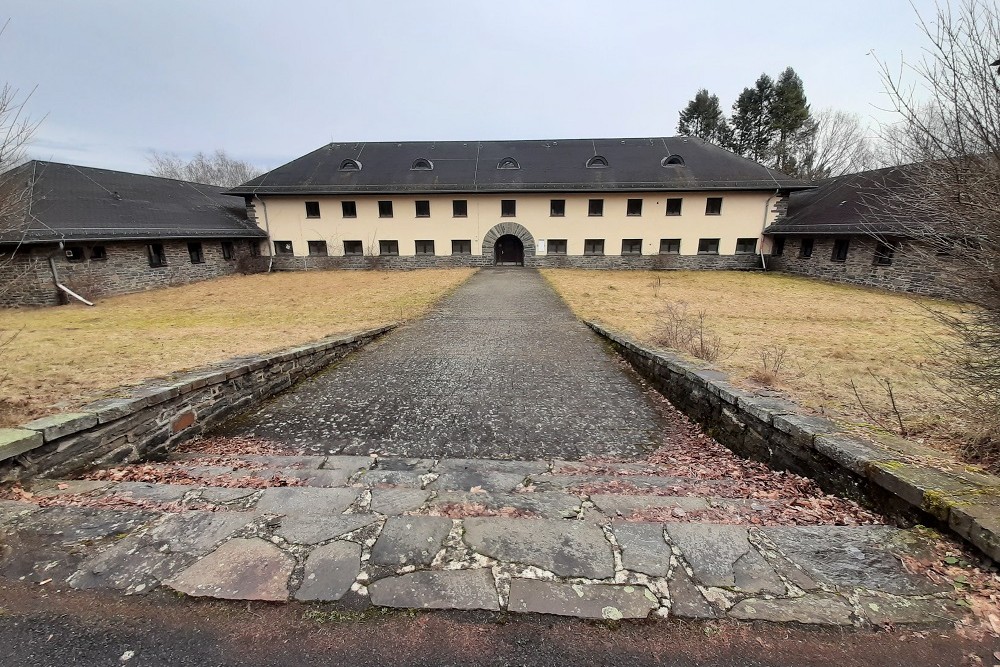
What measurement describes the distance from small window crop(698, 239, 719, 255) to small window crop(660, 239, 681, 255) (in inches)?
48.1

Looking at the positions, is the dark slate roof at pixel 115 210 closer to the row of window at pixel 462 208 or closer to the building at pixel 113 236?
the building at pixel 113 236

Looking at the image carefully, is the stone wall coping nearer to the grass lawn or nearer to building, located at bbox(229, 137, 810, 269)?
the grass lawn

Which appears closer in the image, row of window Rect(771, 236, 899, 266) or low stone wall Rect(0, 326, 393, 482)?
low stone wall Rect(0, 326, 393, 482)

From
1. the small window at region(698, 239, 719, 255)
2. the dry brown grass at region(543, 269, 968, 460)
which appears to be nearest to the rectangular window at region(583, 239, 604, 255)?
the dry brown grass at region(543, 269, 968, 460)

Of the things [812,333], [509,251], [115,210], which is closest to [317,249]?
[115,210]

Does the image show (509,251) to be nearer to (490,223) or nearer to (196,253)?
(490,223)

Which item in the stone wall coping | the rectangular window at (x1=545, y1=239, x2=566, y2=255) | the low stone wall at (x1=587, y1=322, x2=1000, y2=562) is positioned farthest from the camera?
the rectangular window at (x1=545, y1=239, x2=566, y2=255)

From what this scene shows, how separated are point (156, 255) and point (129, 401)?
19.5m

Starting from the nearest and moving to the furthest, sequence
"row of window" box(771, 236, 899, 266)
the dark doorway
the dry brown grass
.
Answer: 1. the dry brown grass
2. "row of window" box(771, 236, 899, 266)
3. the dark doorway

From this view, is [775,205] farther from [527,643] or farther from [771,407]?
[527,643]

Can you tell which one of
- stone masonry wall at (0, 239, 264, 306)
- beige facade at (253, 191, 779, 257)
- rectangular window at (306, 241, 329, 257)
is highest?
beige facade at (253, 191, 779, 257)

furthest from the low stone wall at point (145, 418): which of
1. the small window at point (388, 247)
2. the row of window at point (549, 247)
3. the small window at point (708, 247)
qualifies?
the small window at point (708, 247)

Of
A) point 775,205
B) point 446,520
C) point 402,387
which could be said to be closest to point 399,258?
point 402,387

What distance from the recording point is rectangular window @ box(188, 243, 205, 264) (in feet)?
65.4
